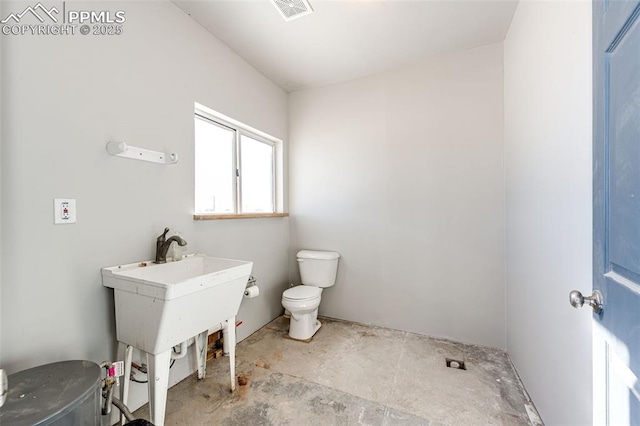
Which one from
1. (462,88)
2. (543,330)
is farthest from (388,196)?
(543,330)

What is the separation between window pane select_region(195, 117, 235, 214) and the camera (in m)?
1.93

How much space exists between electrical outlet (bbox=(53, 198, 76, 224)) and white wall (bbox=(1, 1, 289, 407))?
0.02 m

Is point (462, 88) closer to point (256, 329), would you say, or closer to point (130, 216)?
point (130, 216)

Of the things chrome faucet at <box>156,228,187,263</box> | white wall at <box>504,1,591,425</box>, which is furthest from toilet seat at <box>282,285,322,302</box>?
white wall at <box>504,1,591,425</box>

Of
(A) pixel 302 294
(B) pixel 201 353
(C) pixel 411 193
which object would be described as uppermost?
(C) pixel 411 193

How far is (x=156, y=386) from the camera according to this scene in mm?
1154

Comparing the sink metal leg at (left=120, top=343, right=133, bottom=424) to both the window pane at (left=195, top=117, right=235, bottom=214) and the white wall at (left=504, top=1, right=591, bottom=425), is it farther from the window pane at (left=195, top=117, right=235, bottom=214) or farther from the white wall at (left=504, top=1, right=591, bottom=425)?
the white wall at (left=504, top=1, right=591, bottom=425)

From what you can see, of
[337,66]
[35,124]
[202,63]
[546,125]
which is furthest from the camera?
[337,66]

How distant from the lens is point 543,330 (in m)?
1.30

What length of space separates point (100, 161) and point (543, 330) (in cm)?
245

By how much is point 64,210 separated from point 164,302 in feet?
2.10

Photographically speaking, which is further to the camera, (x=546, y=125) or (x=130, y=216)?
(x=130, y=216)

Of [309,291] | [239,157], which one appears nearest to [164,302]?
[309,291]

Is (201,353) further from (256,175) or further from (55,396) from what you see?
(256,175)
